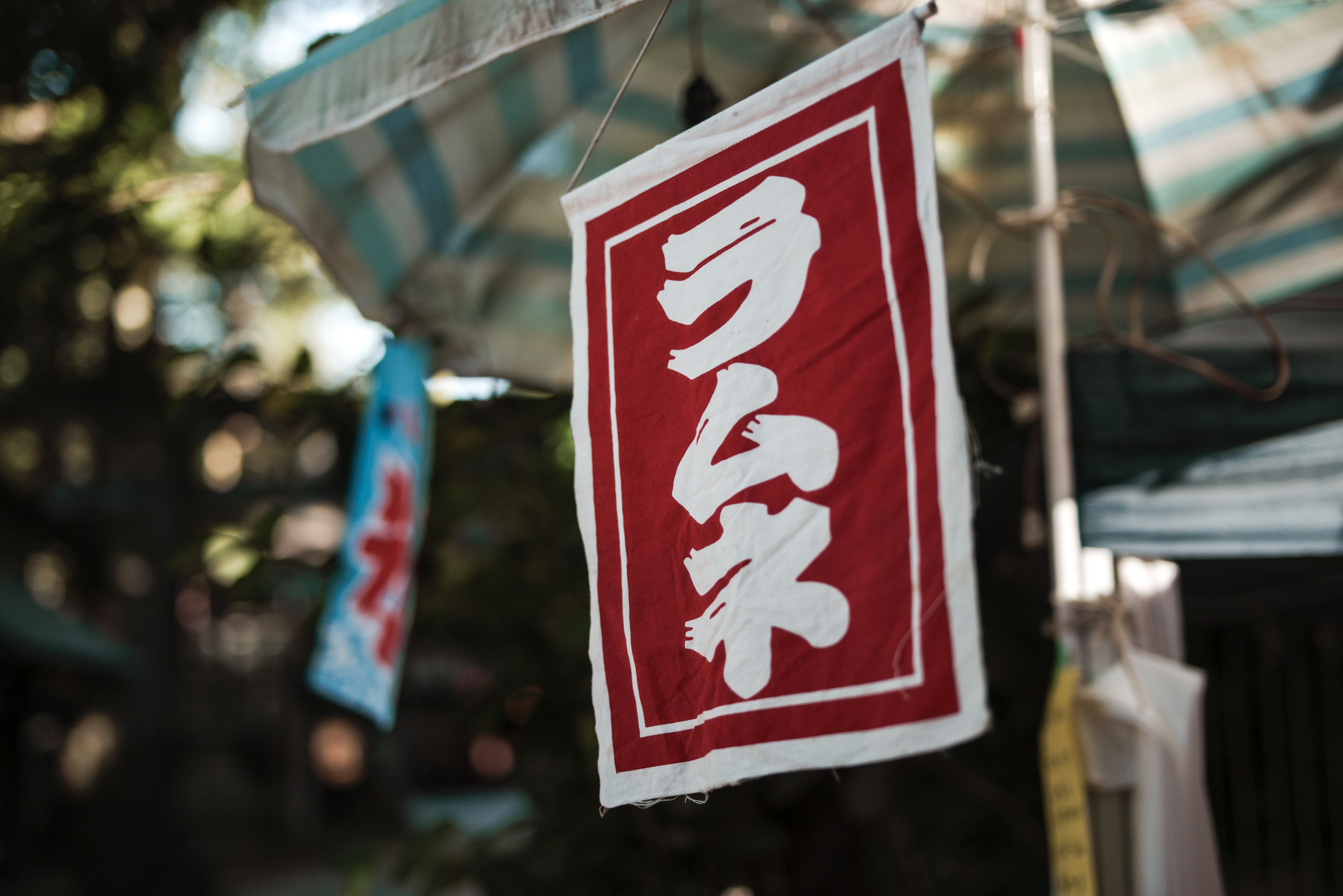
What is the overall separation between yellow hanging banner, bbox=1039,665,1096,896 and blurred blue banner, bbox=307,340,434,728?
185cm

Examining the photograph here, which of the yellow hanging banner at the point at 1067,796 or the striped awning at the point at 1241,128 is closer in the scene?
the yellow hanging banner at the point at 1067,796

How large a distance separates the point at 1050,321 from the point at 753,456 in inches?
40.5

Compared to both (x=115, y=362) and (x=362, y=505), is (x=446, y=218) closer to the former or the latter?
(x=362, y=505)

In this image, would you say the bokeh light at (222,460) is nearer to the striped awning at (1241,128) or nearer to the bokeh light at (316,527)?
the bokeh light at (316,527)

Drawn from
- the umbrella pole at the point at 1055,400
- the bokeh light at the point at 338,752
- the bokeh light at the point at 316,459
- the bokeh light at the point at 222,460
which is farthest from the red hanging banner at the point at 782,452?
the bokeh light at the point at 338,752

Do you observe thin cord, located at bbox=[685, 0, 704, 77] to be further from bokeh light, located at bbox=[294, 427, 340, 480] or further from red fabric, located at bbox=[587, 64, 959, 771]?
bokeh light, located at bbox=[294, 427, 340, 480]

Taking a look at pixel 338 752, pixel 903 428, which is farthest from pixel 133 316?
pixel 903 428

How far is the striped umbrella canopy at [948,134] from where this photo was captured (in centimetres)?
260

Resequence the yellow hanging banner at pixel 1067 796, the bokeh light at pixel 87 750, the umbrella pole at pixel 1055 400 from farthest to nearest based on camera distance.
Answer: the bokeh light at pixel 87 750, the umbrella pole at pixel 1055 400, the yellow hanging banner at pixel 1067 796

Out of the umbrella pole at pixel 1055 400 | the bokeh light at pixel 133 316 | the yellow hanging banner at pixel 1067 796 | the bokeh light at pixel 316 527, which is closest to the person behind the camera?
the yellow hanging banner at pixel 1067 796

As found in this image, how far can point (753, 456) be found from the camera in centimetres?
149

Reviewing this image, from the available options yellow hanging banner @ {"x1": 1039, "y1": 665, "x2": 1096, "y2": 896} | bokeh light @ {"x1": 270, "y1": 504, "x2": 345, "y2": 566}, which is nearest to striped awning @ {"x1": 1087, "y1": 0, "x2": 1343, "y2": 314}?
yellow hanging banner @ {"x1": 1039, "y1": 665, "x2": 1096, "y2": 896}

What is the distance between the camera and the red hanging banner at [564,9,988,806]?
4.34 feet

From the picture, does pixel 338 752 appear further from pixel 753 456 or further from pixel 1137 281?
pixel 753 456
